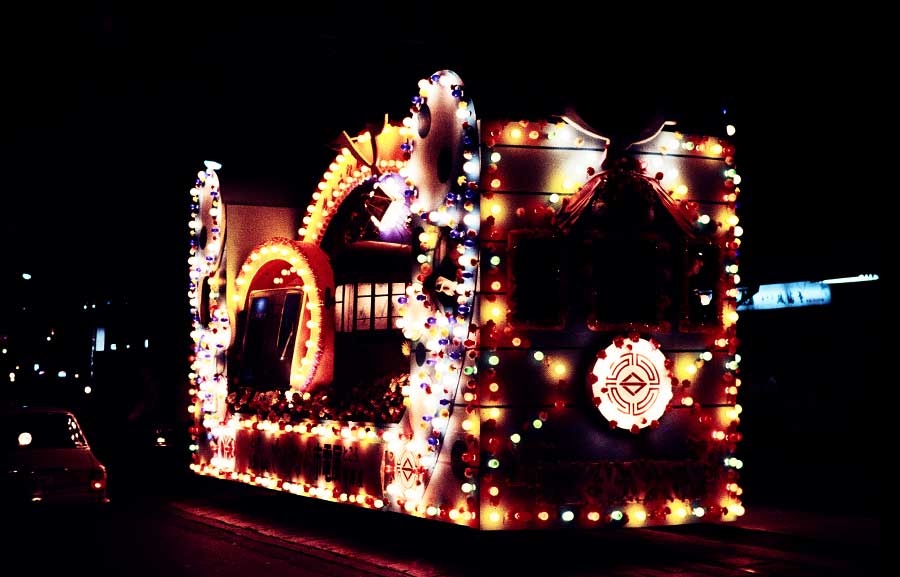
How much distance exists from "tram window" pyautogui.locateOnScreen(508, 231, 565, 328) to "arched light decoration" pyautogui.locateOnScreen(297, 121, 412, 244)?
6.81 ft

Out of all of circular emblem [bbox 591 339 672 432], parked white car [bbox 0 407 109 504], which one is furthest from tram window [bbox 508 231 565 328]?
parked white car [bbox 0 407 109 504]

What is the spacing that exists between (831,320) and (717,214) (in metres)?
13.5

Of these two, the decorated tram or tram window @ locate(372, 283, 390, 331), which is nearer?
the decorated tram

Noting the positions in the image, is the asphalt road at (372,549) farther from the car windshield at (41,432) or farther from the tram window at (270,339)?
the tram window at (270,339)

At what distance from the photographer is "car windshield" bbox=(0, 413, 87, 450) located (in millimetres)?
14398

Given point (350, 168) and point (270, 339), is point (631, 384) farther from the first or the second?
point (270, 339)

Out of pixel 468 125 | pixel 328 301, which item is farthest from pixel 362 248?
pixel 468 125

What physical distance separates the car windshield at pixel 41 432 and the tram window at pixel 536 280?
281 inches

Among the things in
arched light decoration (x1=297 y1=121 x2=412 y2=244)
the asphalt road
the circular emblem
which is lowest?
the asphalt road

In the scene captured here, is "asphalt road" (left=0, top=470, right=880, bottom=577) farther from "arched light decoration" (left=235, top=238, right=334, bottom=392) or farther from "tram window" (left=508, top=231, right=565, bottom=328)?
"tram window" (left=508, top=231, right=565, bottom=328)

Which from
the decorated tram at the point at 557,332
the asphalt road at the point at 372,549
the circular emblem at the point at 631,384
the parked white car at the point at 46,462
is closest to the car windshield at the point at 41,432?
the parked white car at the point at 46,462

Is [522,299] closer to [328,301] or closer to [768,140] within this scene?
[328,301]

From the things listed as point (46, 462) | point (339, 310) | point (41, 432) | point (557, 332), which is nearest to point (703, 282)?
point (557, 332)

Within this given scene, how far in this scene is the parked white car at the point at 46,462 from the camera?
13570 mm
